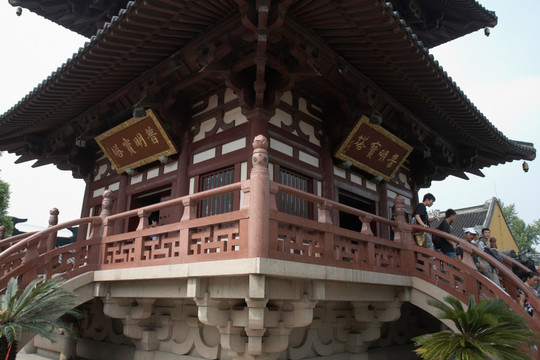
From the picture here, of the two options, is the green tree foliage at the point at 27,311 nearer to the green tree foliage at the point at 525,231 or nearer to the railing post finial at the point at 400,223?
the railing post finial at the point at 400,223

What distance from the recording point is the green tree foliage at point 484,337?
5.19 metres

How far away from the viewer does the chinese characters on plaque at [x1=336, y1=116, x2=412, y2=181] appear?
8.88 meters

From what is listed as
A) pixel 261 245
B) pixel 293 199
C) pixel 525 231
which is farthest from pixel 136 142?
pixel 525 231

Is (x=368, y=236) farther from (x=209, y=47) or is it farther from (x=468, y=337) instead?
(x=209, y=47)

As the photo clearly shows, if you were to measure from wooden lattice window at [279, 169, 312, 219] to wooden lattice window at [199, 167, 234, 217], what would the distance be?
37.8 inches

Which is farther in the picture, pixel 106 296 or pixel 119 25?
pixel 106 296

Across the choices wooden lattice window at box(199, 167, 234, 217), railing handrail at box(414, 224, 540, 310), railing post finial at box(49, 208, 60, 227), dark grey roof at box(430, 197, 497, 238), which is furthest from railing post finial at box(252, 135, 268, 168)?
dark grey roof at box(430, 197, 497, 238)

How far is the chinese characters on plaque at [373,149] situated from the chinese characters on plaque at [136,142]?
12.5ft

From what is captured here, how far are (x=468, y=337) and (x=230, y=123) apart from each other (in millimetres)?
5388

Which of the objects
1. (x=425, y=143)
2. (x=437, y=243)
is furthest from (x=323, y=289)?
(x=425, y=143)

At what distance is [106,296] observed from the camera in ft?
23.9

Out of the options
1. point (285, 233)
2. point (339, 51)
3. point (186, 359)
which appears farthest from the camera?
point (339, 51)

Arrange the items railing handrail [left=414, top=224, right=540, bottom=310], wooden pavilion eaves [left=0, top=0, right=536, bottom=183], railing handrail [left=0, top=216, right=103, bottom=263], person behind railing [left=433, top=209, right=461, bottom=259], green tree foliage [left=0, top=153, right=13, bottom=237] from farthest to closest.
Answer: green tree foliage [left=0, top=153, right=13, bottom=237] → person behind railing [left=433, top=209, right=461, bottom=259] → railing handrail [left=0, top=216, right=103, bottom=263] → wooden pavilion eaves [left=0, top=0, right=536, bottom=183] → railing handrail [left=414, top=224, right=540, bottom=310]

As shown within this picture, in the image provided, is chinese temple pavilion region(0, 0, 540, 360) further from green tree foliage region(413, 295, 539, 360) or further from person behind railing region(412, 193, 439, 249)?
green tree foliage region(413, 295, 539, 360)
